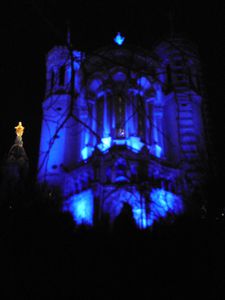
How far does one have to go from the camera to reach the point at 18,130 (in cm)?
2767

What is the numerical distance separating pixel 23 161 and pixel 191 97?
19094 mm

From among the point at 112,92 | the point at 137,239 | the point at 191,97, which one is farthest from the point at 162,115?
the point at 137,239

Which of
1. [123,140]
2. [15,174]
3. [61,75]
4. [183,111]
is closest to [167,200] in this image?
[123,140]

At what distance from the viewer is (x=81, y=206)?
30.7 meters

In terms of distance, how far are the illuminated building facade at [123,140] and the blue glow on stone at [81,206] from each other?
0.28 feet

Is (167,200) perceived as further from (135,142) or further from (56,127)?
(56,127)

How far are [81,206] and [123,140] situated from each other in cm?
755

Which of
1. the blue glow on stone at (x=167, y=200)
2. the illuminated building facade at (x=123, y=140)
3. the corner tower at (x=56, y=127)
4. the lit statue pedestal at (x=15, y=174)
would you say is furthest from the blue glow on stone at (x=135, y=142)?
the lit statue pedestal at (x=15, y=174)

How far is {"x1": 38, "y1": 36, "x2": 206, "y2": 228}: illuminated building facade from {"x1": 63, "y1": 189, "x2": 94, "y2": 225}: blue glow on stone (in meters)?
0.09

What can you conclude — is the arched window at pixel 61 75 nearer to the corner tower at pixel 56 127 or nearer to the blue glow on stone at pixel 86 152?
the corner tower at pixel 56 127

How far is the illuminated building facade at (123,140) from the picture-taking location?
30.0 meters

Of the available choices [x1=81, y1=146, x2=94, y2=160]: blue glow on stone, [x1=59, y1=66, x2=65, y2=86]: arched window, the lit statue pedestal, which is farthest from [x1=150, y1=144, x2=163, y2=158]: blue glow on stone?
[x1=59, y1=66, x2=65, y2=86]: arched window

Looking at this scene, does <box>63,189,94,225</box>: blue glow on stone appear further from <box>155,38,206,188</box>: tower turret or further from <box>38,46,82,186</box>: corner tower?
<box>155,38,206,188</box>: tower turret

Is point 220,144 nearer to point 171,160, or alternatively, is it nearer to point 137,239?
point 171,160
